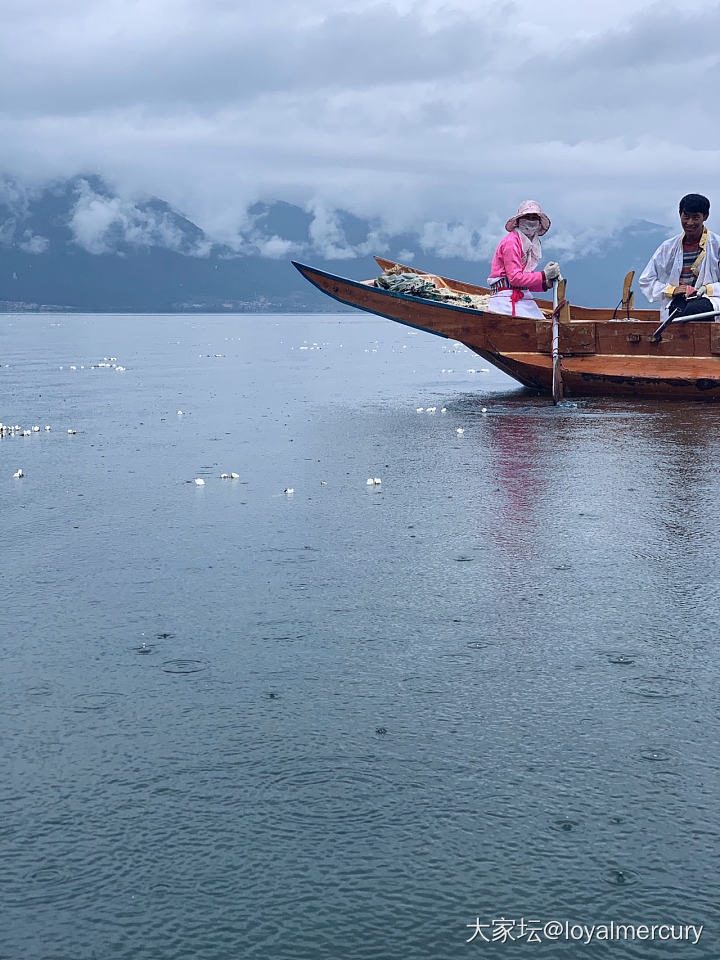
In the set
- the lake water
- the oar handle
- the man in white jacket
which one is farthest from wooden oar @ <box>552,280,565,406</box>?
the lake water

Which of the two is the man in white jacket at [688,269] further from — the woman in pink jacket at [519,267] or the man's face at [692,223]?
the woman in pink jacket at [519,267]

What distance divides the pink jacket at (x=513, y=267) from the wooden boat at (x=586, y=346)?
69 centimetres

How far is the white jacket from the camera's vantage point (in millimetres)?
17422

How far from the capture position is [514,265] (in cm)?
1859

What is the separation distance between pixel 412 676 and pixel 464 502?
447cm

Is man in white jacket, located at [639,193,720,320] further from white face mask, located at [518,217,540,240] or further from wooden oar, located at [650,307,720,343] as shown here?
white face mask, located at [518,217,540,240]

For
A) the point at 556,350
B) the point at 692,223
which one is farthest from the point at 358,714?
the point at 692,223

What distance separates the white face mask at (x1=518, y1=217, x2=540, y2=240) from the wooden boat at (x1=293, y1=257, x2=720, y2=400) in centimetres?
176

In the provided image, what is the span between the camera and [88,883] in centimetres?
336

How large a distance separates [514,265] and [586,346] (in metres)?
1.97

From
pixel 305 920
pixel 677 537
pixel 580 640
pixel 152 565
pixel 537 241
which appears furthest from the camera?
pixel 537 241

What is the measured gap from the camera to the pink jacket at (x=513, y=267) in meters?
18.4

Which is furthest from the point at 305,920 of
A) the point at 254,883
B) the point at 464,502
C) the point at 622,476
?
the point at 622,476

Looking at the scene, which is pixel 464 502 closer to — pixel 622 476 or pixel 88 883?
pixel 622 476
